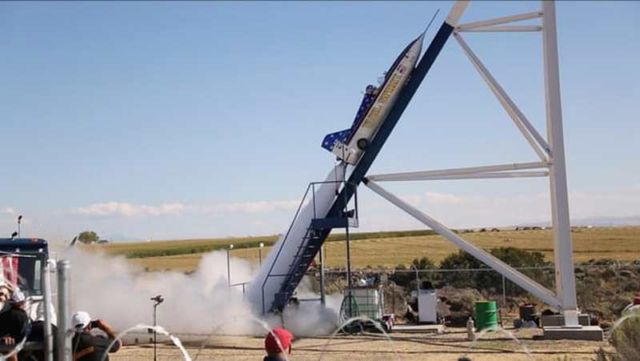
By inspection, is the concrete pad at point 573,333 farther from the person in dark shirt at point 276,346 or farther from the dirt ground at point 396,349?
the person in dark shirt at point 276,346

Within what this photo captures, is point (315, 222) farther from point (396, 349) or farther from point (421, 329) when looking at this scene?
point (396, 349)

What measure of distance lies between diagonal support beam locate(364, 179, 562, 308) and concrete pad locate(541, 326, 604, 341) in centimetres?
69

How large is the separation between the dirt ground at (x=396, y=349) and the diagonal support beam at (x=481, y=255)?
978mm

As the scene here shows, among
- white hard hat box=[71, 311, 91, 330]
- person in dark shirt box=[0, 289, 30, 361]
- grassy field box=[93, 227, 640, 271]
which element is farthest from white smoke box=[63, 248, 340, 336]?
grassy field box=[93, 227, 640, 271]

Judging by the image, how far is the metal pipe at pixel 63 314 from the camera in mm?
7258

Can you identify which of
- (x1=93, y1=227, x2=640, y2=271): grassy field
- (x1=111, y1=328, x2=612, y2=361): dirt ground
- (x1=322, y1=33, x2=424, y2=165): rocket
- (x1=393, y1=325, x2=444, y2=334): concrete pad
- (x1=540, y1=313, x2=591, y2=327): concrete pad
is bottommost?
(x1=111, y1=328, x2=612, y2=361): dirt ground

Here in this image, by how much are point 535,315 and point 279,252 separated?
682cm

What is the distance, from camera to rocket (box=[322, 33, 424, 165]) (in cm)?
2017

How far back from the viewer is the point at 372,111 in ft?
67.3

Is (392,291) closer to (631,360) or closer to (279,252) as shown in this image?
(279,252)

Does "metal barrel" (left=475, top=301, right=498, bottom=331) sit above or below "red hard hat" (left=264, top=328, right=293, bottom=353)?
below

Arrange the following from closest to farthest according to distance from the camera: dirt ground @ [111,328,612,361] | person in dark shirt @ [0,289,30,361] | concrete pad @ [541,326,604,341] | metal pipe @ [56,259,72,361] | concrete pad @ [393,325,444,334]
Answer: metal pipe @ [56,259,72,361], person in dark shirt @ [0,289,30,361], dirt ground @ [111,328,612,361], concrete pad @ [541,326,604,341], concrete pad @ [393,325,444,334]

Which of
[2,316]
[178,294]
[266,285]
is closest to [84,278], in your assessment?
[178,294]

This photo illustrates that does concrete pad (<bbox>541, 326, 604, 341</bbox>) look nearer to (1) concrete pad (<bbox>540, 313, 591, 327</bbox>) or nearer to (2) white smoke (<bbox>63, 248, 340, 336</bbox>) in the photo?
(1) concrete pad (<bbox>540, 313, 591, 327</bbox>)
